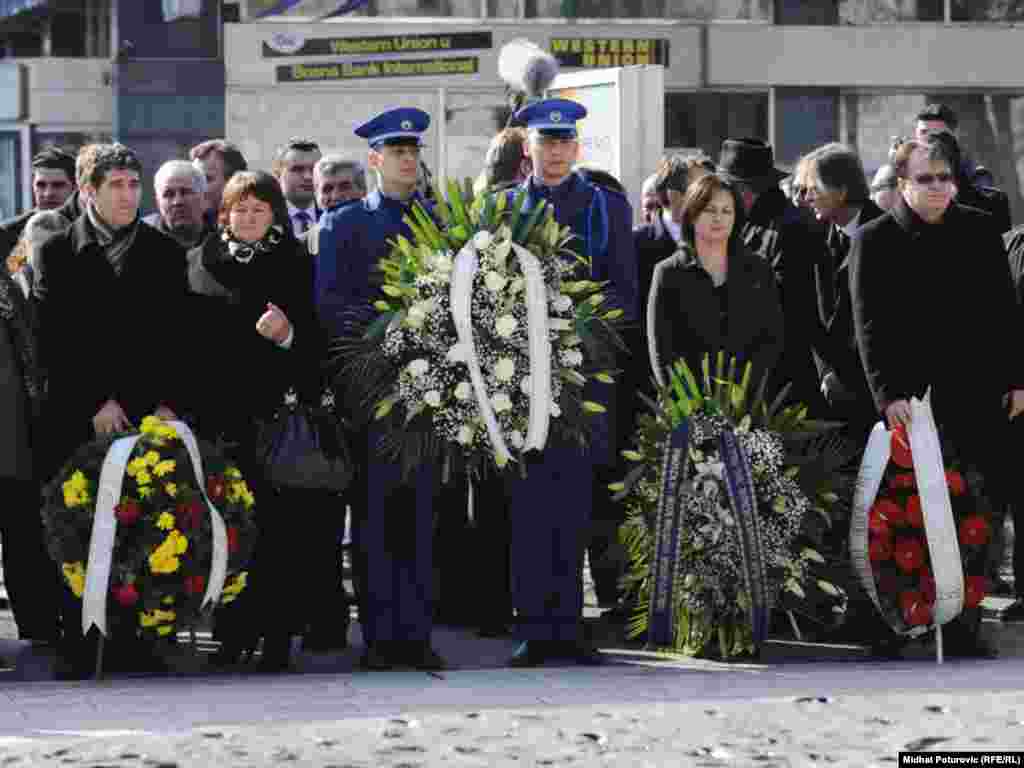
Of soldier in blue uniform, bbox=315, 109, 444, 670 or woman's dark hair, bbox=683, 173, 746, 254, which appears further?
woman's dark hair, bbox=683, 173, 746, 254

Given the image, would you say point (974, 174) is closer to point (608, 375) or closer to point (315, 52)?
point (608, 375)

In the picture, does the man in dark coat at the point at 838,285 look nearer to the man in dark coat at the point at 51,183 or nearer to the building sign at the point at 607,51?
the man in dark coat at the point at 51,183

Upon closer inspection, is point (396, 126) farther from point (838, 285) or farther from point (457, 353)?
point (838, 285)

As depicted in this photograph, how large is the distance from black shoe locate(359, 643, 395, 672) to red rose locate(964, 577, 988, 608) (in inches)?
82.5

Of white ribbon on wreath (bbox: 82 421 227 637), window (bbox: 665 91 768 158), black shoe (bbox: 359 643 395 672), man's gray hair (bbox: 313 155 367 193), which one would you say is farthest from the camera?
window (bbox: 665 91 768 158)

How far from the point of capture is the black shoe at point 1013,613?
981 centimetres

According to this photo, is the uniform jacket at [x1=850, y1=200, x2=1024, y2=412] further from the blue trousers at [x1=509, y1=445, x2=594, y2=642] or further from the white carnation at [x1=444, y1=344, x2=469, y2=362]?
the white carnation at [x1=444, y1=344, x2=469, y2=362]

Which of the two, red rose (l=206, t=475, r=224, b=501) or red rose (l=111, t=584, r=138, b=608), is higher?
red rose (l=206, t=475, r=224, b=501)

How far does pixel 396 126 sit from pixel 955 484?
2.42 metres

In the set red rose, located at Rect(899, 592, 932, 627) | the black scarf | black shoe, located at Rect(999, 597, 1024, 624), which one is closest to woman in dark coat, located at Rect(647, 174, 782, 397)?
red rose, located at Rect(899, 592, 932, 627)

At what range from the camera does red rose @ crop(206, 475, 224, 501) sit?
328 inches

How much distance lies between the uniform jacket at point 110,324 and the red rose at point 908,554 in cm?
266

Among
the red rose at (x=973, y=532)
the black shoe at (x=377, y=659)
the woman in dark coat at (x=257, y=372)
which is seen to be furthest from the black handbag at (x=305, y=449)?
the red rose at (x=973, y=532)

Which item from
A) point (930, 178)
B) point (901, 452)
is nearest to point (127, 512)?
point (901, 452)
